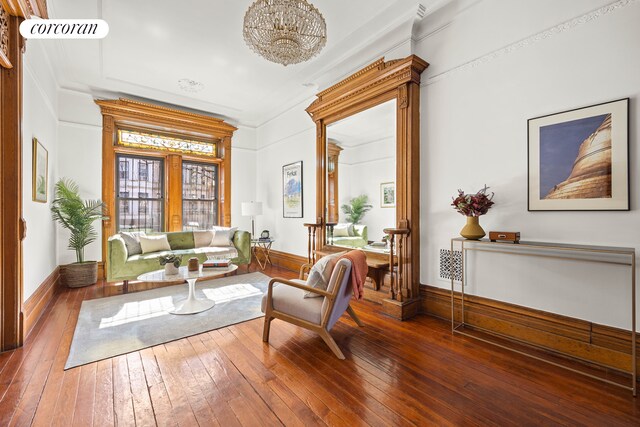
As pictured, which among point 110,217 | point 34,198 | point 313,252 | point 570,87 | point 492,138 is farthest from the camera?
point 110,217

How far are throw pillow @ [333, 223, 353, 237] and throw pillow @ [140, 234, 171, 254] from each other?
306 cm

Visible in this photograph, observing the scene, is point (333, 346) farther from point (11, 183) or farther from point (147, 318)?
point (11, 183)

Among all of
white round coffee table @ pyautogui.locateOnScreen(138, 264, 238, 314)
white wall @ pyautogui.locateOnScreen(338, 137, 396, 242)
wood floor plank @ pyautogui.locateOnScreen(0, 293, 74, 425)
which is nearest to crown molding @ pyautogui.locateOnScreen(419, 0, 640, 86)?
white wall @ pyautogui.locateOnScreen(338, 137, 396, 242)

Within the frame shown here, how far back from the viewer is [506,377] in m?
2.12

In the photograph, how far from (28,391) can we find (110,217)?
3969mm

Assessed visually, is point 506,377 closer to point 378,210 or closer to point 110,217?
point 378,210

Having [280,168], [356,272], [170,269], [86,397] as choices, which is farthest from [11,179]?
[280,168]

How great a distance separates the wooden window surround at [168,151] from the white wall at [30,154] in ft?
2.44

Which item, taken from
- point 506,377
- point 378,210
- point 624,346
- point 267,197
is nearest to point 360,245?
point 378,210

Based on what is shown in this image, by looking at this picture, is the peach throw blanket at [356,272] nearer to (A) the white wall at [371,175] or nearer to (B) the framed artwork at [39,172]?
(A) the white wall at [371,175]

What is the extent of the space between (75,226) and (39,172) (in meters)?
1.26

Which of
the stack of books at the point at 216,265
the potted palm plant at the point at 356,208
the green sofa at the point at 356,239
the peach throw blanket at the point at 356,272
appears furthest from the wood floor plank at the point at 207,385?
the potted palm plant at the point at 356,208

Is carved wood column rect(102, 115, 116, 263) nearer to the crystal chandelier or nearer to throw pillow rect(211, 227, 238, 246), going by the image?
throw pillow rect(211, 227, 238, 246)

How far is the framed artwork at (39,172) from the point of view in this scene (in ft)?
11.1
